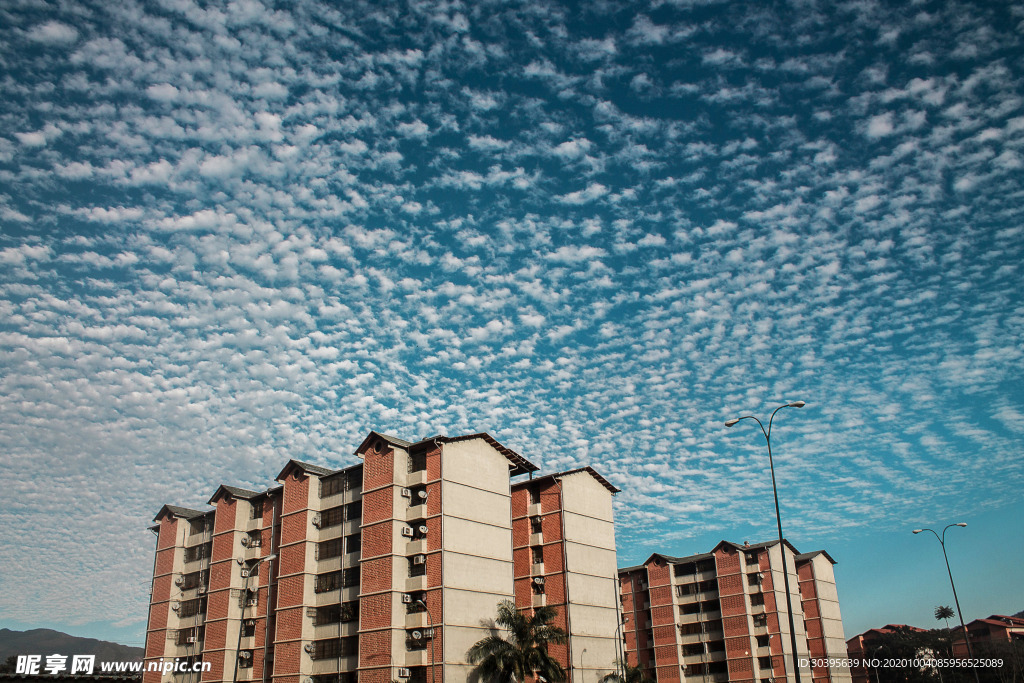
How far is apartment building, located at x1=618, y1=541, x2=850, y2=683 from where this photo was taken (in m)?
84.2

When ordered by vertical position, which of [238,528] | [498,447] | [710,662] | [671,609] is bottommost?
[710,662]

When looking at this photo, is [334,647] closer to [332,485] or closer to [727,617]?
[332,485]

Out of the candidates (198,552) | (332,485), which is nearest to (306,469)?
(332,485)

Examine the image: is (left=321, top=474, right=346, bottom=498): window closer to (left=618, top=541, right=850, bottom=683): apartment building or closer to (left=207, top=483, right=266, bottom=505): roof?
(left=207, top=483, right=266, bottom=505): roof

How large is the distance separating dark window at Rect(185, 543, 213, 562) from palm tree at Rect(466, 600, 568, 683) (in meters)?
32.5

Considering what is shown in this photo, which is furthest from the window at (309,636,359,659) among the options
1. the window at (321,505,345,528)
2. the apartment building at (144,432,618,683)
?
the window at (321,505,345,528)

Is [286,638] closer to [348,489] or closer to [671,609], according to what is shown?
[348,489]

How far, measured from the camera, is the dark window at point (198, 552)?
71.4m

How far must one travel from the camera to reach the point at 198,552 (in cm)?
7219

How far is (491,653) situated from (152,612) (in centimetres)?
3966

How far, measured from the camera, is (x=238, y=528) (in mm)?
67938

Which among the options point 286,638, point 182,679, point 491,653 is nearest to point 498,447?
point 491,653

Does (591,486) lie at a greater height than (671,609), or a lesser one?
greater

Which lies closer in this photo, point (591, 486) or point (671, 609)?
point (591, 486)
